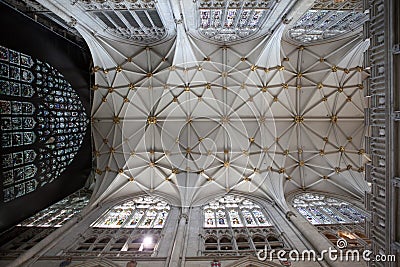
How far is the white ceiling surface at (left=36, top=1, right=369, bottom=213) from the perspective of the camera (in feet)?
54.2

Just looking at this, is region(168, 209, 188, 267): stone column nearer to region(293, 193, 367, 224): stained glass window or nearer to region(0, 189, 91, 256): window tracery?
region(0, 189, 91, 256): window tracery

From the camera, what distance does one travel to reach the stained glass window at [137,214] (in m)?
13.9

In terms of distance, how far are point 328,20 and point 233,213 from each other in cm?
1201

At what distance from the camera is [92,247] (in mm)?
11578

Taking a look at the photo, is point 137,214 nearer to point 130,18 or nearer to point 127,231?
point 127,231

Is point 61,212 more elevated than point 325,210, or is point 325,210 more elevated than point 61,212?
point 61,212

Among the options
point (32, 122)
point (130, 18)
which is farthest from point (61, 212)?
point (130, 18)

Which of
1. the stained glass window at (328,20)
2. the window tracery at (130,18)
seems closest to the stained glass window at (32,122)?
the window tracery at (130,18)

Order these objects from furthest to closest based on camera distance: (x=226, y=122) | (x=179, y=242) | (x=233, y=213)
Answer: (x=226, y=122) < (x=233, y=213) < (x=179, y=242)

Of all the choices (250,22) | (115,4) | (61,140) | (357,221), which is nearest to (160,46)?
(115,4)

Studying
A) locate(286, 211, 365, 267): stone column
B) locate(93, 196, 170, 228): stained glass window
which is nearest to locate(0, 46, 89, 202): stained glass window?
locate(93, 196, 170, 228): stained glass window

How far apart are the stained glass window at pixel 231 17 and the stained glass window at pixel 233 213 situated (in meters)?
10.2

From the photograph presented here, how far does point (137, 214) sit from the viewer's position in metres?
15.3

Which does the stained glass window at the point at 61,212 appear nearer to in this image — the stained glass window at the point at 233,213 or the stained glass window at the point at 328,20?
the stained glass window at the point at 233,213
